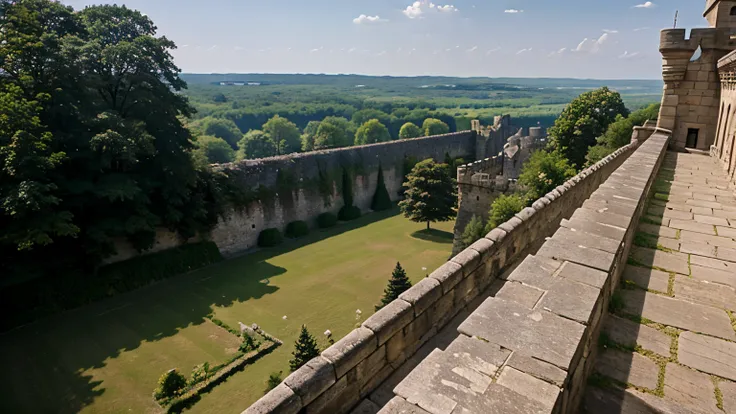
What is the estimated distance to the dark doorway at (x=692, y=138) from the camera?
1510 centimetres

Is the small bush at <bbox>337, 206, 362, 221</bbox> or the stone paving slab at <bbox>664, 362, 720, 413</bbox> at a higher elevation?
the stone paving slab at <bbox>664, 362, 720, 413</bbox>

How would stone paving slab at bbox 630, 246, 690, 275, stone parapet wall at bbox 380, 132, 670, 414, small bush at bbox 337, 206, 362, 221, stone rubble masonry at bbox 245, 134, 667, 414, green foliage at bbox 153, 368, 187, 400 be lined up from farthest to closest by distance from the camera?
small bush at bbox 337, 206, 362, 221 < green foliage at bbox 153, 368, 187, 400 < stone paving slab at bbox 630, 246, 690, 275 < stone rubble masonry at bbox 245, 134, 667, 414 < stone parapet wall at bbox 380, 132, 670, 414

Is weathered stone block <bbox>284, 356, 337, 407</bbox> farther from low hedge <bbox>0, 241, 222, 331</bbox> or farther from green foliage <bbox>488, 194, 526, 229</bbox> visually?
low hedge <bbox>0, 241, 222, 331</bbox>

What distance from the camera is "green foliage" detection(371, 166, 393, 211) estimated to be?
33406mm

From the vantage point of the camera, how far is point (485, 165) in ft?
84.0

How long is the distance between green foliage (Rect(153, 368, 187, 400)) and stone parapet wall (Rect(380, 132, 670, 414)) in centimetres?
1163

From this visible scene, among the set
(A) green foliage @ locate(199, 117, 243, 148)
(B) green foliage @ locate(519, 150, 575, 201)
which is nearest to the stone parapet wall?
(B) green foliage @ locate(519, 150, 575, 201)

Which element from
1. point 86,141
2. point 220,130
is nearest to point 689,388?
point 86,141

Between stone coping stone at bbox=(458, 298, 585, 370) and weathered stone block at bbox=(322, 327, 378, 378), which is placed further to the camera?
weathered stone block at bbox=(322, 327, 378, 378)

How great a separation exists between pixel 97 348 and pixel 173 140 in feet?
32.7

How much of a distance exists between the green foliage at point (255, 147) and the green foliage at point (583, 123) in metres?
42.0

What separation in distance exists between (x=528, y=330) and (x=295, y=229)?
25.2 meters

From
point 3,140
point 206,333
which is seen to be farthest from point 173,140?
point 206,333

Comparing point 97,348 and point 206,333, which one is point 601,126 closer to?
point 206,333
